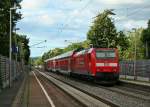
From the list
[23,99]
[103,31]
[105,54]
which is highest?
[103,31]

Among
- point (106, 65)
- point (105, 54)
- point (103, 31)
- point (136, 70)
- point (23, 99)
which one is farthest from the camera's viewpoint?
point (103, 31)

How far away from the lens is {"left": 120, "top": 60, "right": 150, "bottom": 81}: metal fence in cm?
5167

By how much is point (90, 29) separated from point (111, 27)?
16.2 ft

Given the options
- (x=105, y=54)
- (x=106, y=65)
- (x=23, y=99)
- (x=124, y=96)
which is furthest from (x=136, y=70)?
(x=23, y=99)

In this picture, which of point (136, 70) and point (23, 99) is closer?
point (23, 99)

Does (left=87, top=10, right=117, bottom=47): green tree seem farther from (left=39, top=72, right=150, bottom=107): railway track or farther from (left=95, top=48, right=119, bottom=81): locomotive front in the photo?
(left=39, top=72, right=150, bottom=107): railway track

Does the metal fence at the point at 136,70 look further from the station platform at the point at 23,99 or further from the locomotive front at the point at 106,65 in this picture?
the station platform at the point at 23,99

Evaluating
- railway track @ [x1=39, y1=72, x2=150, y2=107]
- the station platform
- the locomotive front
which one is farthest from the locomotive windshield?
the station platform

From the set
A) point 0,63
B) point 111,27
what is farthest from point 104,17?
point 0,63

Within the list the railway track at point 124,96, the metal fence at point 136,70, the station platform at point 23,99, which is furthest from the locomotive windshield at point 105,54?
the station platform at point 23,99

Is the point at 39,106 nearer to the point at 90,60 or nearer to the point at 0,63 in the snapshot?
the point at 0,63

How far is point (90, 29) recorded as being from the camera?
359 feet

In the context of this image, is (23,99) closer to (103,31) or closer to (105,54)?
(105,54)

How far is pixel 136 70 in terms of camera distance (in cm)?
5553
